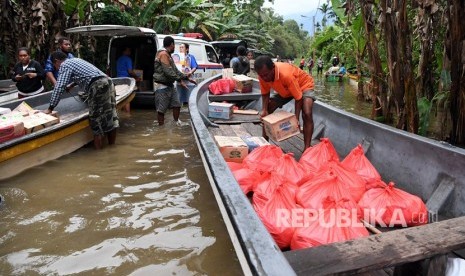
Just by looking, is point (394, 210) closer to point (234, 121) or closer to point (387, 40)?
point (387, 40)

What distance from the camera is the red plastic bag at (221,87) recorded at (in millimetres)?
7305

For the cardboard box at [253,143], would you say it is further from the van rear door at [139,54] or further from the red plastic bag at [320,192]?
the van rear door at [139,54]

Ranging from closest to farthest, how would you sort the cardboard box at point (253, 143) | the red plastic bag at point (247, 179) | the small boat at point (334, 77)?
1. the red plastic bag at point (247, 179)
2. the cardboard box at point (253, 143)
3. the small boat at point (334, 77)

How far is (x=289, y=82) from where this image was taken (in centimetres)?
414

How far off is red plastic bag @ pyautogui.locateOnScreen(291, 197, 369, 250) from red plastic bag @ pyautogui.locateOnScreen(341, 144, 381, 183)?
864mm

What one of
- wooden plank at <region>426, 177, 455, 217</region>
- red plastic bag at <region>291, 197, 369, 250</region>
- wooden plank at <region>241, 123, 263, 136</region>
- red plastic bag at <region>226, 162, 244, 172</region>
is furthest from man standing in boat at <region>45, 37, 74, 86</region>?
wooden plank at <region>426, 177, 455, 217</region>

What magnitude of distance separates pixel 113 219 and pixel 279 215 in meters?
1.67

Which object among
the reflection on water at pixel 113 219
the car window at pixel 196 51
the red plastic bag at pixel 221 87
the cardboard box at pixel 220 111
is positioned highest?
the car window at pixel 196 51

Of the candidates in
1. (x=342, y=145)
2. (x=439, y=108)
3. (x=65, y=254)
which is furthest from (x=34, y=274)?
(x=439, y=108)

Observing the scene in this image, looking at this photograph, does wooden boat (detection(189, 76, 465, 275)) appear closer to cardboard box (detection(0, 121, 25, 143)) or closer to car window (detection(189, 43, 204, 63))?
cardboard box (detection(0, 121, 25, 143))

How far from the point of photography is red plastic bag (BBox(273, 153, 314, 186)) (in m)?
3.17

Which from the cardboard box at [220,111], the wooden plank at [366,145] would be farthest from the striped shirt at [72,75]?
the wooden plank at [366,145]

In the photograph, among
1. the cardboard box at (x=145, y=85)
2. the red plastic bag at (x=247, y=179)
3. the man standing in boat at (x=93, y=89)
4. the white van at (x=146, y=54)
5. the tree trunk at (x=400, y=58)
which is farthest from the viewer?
the cardboard box at (x=145, y=85)

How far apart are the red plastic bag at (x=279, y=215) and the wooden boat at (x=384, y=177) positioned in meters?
0.33
